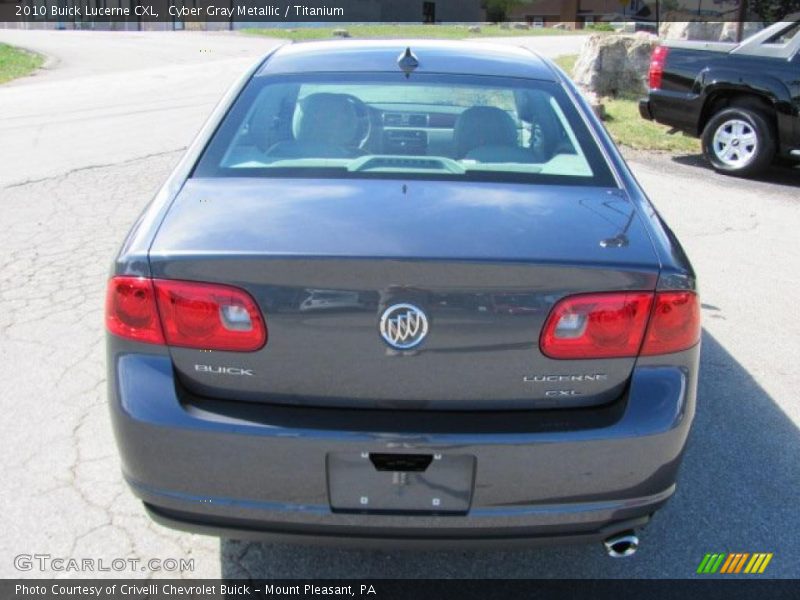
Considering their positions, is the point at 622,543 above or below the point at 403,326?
below

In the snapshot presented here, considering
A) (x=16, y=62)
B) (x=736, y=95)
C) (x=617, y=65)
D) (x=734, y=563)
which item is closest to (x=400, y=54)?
(x=734, y=563)

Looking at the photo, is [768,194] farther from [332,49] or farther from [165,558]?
[165,558]

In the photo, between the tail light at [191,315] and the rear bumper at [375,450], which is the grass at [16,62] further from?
the rear bumper at [375,450]

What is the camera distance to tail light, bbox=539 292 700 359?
6.93ft

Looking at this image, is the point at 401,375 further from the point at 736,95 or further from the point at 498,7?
the point at 498,7

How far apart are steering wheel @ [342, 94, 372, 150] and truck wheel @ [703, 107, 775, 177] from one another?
6741 mm

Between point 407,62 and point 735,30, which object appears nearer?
point 407,62

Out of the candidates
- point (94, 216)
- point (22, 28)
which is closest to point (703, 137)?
point (94, 216)

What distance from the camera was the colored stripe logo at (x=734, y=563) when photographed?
106 inches

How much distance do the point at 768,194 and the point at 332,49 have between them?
6.11 metres

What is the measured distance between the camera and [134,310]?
85.4 inches

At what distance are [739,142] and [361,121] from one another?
697 centimetres

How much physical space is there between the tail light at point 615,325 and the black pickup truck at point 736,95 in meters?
7.31

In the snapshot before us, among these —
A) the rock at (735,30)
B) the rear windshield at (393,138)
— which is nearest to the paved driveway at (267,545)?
the rear windshield at (393,138)
